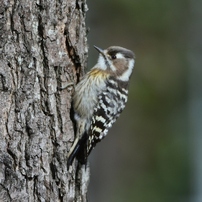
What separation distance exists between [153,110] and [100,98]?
341 inches

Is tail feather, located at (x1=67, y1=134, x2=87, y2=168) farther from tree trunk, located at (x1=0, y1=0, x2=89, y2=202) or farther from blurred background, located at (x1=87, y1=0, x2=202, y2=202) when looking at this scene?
blurred background, located at (x1=87, y1=0, x2=202, y2=202)

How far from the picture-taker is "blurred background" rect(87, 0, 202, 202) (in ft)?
47.0

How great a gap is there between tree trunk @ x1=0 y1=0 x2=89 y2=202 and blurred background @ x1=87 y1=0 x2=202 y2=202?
734 centimetres

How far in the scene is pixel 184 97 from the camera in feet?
57.9

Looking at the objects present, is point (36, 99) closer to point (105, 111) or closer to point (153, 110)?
point (105, 111)

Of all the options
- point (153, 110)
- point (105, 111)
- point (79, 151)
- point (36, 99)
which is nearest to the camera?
point (36, 99)

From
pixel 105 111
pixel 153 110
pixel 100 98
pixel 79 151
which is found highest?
pixel 100 98

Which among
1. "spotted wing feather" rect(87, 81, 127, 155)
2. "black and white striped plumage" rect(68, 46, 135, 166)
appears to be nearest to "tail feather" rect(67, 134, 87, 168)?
"black and white striped plumage" rect(68, 46, 135, 166)

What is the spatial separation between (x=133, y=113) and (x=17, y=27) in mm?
9163

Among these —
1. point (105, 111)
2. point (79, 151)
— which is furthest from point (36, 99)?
point (105, 111)

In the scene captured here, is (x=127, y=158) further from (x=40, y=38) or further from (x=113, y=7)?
(x=40, y=38)

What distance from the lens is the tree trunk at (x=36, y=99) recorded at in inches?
230

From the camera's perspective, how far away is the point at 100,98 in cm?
714

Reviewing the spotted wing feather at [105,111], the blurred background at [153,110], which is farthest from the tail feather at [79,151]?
the blurred background at [153,110]
